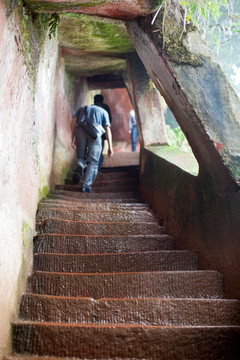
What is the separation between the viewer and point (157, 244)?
12.2ft

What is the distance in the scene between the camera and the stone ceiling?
124 inches

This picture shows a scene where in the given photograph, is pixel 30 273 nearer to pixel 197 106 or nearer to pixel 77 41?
pixel 197 106

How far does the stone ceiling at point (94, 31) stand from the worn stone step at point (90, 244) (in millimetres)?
1954

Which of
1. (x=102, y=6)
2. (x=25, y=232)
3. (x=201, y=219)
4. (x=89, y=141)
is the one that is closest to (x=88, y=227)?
Result: (x=25, y=232)

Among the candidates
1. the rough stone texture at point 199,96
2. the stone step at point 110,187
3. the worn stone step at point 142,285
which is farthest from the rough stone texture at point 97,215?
the stone step at point 110,187

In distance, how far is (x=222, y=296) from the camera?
2791 millimetres

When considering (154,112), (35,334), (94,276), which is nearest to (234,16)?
(94,276)

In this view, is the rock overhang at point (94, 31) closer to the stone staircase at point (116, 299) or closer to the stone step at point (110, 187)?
the stone staircase at point (116, 299)

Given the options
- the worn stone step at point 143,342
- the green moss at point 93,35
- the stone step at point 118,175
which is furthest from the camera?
the stone step at point 118,175

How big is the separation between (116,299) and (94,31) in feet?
14.0

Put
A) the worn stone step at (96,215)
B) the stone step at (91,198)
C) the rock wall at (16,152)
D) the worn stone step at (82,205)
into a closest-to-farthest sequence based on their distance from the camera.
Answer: the rock wall at (16,152)
the worn stone step at (96,215)
the worn stone step at (82,205)
the stone step at (91,198)

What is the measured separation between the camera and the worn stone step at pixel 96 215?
407 cm

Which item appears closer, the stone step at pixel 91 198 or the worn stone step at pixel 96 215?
the worn stone step at pixel 96 215

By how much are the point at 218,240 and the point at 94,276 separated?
958mm
